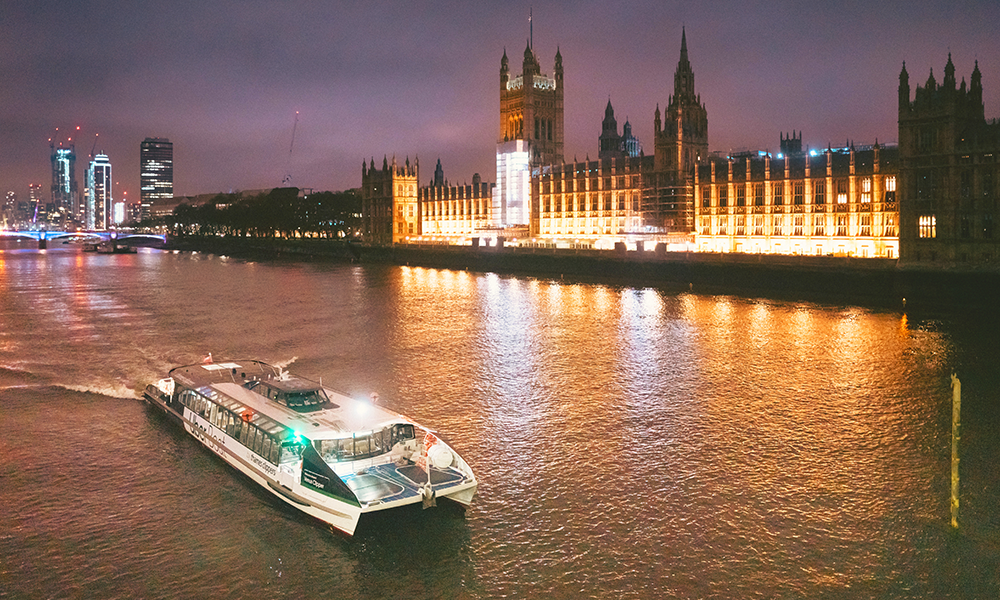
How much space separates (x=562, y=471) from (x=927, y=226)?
187ft

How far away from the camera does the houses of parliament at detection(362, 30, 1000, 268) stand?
65.5 meters

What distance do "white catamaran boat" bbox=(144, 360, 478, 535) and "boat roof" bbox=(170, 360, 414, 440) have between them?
1.1 inches

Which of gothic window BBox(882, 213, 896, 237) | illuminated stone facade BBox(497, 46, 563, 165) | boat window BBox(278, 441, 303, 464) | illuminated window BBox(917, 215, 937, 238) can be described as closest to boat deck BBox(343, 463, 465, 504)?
boat window BBox(278, 441, 303, 464)

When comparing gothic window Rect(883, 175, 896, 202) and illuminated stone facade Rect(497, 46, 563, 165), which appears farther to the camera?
illuminated stone facade Rect(497, 46, 563, 165)

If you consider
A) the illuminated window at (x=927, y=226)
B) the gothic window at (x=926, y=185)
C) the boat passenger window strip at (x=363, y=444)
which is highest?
the gothic window at (x=926, y=185)

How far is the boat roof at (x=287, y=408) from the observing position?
1967cm

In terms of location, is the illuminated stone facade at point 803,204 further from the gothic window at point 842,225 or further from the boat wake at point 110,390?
the boat wake at point 110,390

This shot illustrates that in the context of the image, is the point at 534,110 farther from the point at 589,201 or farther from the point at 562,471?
the point at 562,471

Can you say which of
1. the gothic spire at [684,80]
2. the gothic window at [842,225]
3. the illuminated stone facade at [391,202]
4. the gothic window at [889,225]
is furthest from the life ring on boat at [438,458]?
the illuminated stone facade at [391,202]

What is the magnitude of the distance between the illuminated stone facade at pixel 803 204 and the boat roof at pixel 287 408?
68531 mm

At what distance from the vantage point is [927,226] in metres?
66.4

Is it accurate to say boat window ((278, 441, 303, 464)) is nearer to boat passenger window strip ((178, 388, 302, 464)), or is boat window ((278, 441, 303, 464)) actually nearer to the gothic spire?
boat passenger window strip ((178, 388, 302, 464))

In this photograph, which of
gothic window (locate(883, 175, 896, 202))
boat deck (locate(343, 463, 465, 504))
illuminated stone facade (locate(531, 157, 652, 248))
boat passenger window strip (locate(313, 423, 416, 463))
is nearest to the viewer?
boat deck (locate(343, 463, 465, 504))

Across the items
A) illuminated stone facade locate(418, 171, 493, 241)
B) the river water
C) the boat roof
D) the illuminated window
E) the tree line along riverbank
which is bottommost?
the river water
